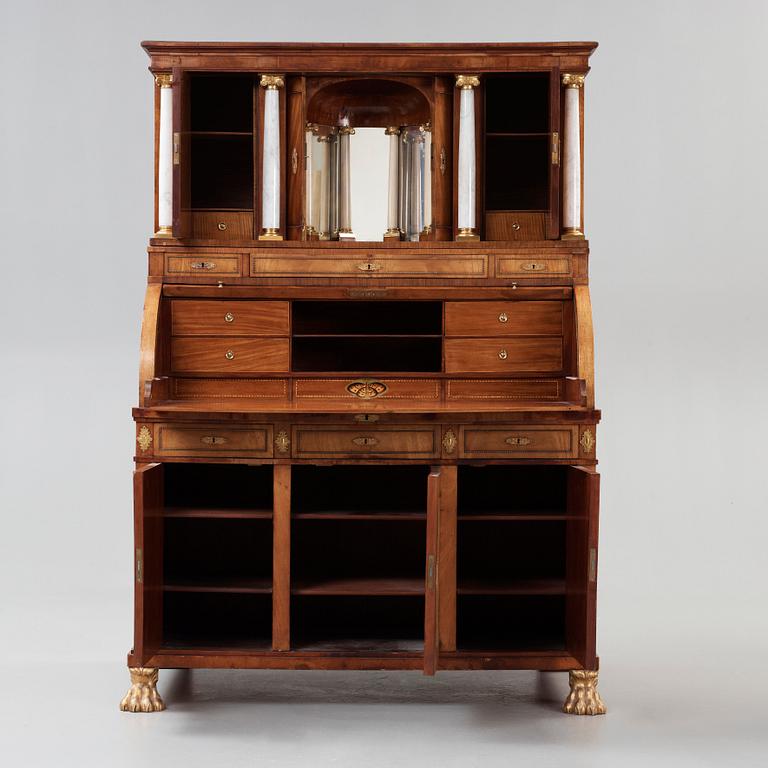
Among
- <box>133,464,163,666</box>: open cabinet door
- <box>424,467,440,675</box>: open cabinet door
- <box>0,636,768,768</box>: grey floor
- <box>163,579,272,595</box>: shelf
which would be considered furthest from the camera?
<box>163,579,272,595</box>: shelf

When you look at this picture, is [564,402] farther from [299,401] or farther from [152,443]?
[152,443]

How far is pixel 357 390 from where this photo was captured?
5.43 m

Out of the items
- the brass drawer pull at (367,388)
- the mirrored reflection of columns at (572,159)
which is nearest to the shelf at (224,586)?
the brass drawer pull at (367,388)

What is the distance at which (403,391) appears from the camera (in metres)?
5.44

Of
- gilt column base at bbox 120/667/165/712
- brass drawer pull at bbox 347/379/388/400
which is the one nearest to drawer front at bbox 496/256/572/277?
brass drawer pull at bbox 347/379/388/400

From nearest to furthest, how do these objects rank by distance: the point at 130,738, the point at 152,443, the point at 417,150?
the point at 130,738 → the point at 152,443 → the point at 417,150

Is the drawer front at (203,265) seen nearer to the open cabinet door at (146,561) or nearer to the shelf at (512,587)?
the open cabinet door at (146,561)

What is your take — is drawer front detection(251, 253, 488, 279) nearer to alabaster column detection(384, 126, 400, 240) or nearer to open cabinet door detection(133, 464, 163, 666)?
alabaster column detection(384, 126, 400, 240)

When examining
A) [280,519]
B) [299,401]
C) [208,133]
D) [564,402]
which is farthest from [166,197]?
[564,402]

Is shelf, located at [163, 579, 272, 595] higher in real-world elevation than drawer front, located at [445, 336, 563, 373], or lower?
lower

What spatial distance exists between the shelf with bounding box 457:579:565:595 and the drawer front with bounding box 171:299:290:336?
49.2 inches

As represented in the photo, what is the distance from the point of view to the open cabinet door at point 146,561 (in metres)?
4.91

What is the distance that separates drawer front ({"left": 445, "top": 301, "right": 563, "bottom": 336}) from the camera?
18.0 feet

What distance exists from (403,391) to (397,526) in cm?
72
